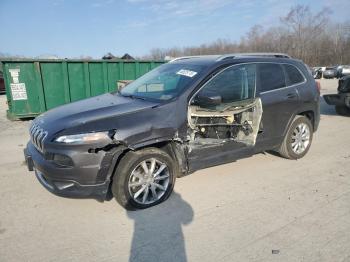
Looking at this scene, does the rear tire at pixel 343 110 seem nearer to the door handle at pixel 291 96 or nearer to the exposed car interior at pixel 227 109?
the door handle at pixel 291 96

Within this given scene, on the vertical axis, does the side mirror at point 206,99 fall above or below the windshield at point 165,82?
below

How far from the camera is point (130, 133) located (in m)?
3.54

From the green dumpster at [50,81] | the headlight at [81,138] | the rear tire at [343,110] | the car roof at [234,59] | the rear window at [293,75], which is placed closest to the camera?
the headlight at [81,138]

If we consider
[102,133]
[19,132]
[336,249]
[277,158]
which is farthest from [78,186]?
[19,132]

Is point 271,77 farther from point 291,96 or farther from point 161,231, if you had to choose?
point 161,231

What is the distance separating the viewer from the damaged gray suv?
345 centimetres

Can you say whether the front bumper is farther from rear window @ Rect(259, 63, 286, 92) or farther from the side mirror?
rear window @ Rect(259, 63, 286, 92)

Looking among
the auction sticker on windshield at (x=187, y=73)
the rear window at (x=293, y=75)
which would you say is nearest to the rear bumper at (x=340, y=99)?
the rear window at (x=293, y=75)

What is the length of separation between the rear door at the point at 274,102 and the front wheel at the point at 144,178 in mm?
1676

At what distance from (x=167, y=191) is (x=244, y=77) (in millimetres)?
2011

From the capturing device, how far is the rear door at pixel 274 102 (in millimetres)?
4828

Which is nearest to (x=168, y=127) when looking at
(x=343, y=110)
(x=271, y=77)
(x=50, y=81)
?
(x=271, y=77)

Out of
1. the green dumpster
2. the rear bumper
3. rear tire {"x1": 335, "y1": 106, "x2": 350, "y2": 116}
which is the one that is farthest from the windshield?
Result: rear tire {"x1": 335, "y1": 106, "x2": 350, "y2": 116}

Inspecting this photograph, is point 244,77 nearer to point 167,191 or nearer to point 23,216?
point 167,191
